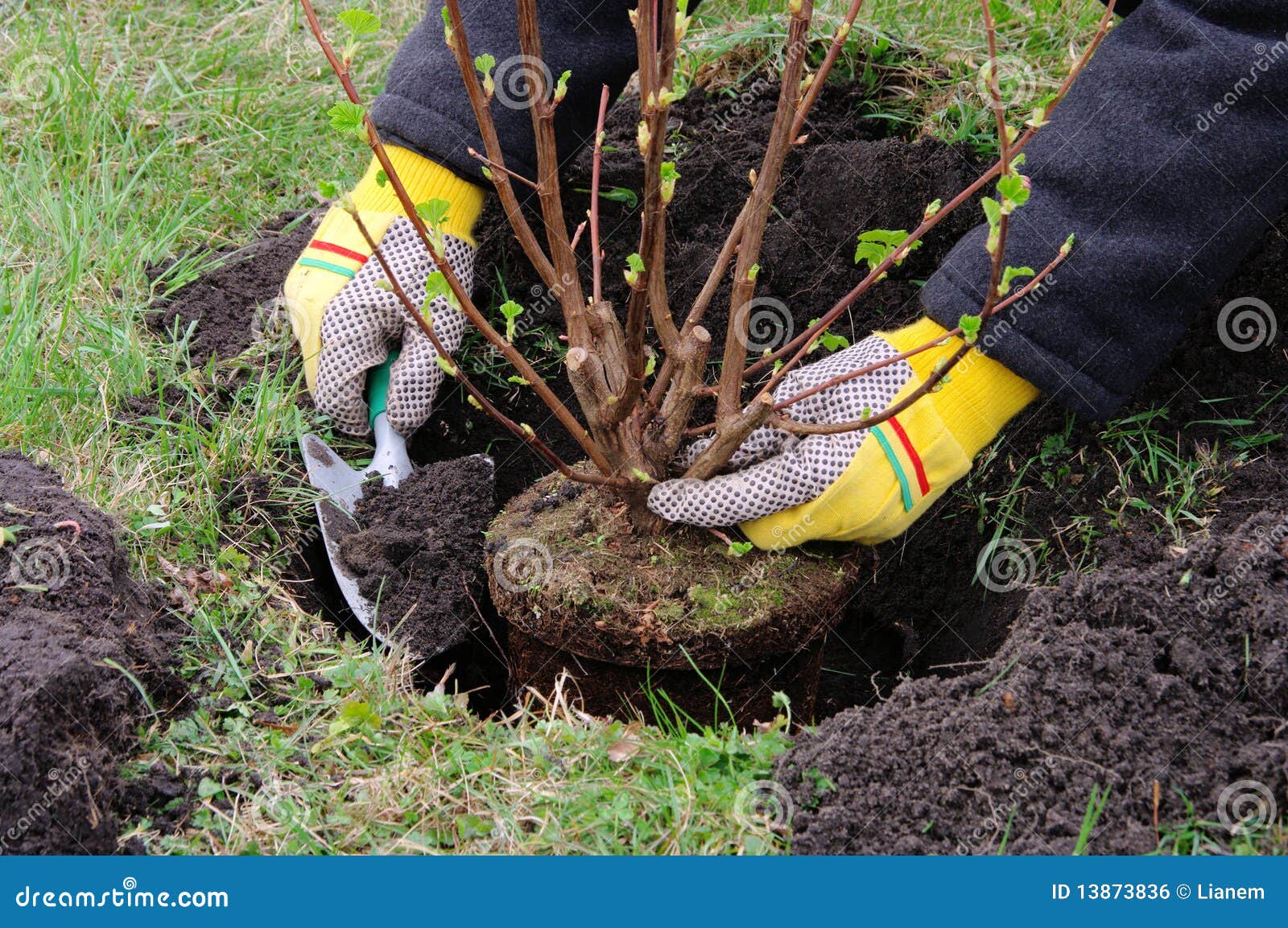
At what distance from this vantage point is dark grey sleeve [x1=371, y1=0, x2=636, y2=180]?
213 centimetres

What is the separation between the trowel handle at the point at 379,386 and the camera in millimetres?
2293

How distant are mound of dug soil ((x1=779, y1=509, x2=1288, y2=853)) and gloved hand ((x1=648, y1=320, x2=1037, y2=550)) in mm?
338

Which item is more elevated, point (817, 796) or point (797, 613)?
point (797, 613)

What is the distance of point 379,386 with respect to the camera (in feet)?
7.54

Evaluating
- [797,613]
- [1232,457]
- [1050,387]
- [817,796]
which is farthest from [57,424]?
[1232,457]

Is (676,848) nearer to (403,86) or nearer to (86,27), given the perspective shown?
(403,86)

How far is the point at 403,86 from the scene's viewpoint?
220 centimetres

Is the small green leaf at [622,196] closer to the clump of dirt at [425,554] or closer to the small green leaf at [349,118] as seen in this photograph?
the clump of dirt at [425,554]

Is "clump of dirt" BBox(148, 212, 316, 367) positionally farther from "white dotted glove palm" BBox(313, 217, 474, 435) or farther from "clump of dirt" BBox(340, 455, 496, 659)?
"clump of dirt" BBox(340, 455, 496, 659)

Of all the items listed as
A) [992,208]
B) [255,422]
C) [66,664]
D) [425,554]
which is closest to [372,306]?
[255,422]

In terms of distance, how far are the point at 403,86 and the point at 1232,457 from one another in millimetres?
1738

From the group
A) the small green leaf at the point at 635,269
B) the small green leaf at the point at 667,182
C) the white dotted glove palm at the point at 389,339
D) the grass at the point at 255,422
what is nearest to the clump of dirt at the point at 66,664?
the grass at the point at 255,422

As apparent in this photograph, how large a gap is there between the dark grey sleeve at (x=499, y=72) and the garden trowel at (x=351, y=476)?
47 cm

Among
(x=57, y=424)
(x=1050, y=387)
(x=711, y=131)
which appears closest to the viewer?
(x=1050, y=387)
